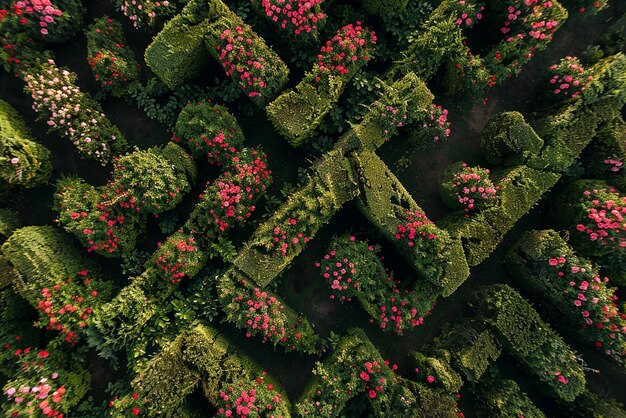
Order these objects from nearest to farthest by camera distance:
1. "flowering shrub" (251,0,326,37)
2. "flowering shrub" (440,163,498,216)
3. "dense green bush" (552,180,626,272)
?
"flowering shrub" (251,0,326,37)
"dense green bush" (552,180,626,272)
"flowering shrub" (440,163,498,216)

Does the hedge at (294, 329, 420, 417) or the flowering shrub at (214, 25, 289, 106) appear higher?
the flowering shrub at (214, 25, 289, 106)

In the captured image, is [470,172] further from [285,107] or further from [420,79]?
[285,107]

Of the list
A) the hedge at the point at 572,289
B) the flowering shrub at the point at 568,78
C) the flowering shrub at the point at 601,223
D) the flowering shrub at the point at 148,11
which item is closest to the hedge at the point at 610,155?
the flowering shrub at the point at 601,223

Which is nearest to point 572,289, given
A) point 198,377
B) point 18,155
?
point 198,377

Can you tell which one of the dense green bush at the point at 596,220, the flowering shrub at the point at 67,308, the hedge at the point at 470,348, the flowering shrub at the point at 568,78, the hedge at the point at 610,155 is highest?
the flowering shrub at the point at 568,78

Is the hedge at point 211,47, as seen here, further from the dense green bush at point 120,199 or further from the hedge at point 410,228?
the hedge at point 410,228

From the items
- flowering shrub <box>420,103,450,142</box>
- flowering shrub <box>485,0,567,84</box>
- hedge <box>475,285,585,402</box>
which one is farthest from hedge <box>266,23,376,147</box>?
hedge <box>475,285,585,402</box>

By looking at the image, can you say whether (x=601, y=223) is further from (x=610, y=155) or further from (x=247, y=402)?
(x=247, y=402)

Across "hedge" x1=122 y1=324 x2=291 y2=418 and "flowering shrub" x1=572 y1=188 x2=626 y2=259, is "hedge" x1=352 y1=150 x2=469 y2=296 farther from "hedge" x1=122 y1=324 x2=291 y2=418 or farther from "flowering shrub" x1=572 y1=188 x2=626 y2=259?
"hedge" x1=122 y1=324 x2=291 y2=418
